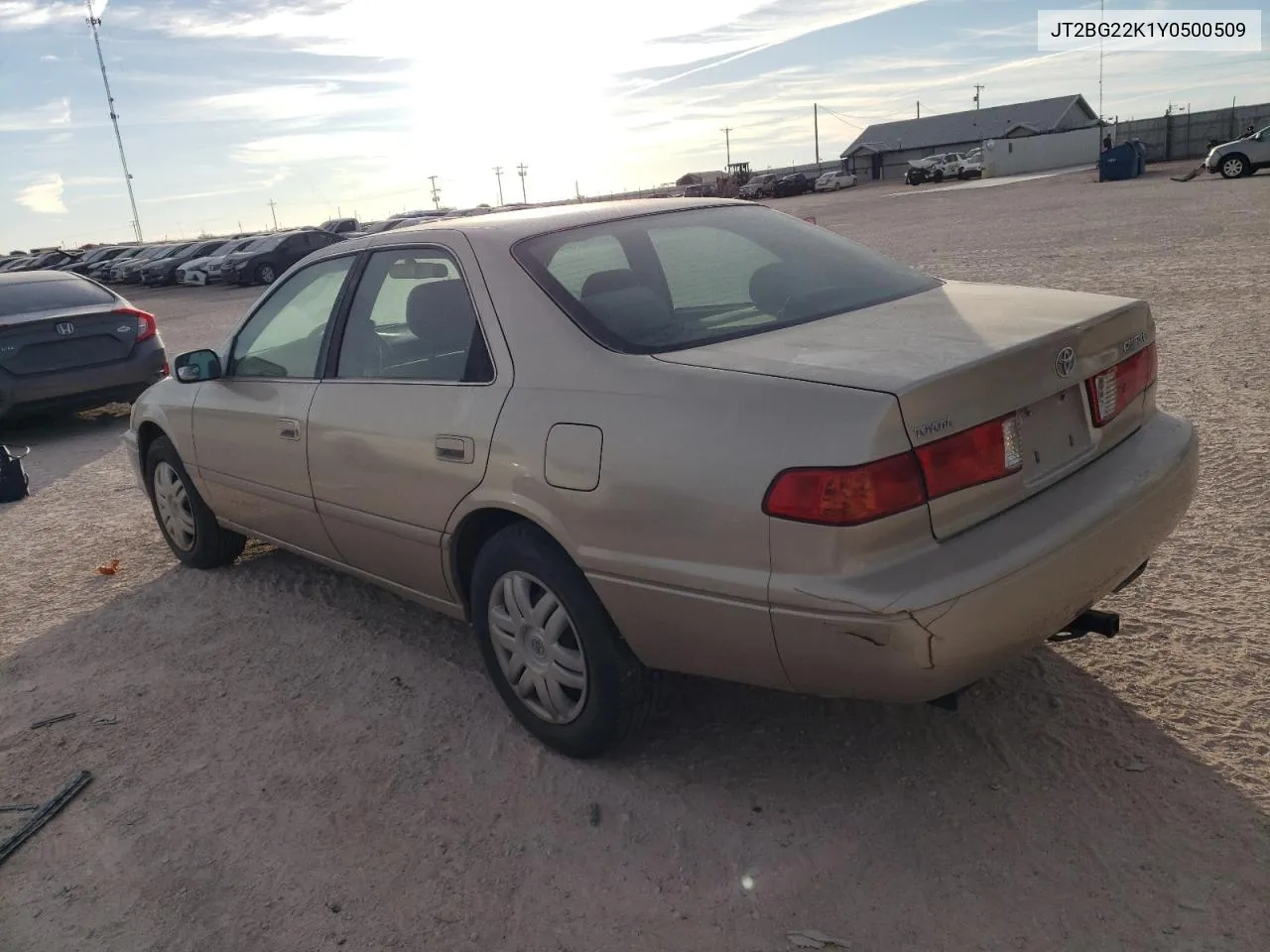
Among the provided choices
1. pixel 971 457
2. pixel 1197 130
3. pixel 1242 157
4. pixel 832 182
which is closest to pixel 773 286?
pixel 971 457

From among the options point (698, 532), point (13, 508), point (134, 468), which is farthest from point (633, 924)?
point (13, 508)

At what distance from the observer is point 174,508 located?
526cm

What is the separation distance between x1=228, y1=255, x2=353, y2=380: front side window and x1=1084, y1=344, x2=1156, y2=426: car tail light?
2.66 meters

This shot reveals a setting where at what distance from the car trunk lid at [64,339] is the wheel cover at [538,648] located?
24.0ft

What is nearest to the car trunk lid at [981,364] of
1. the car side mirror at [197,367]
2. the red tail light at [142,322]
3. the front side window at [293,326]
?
the front side window at [293,326]

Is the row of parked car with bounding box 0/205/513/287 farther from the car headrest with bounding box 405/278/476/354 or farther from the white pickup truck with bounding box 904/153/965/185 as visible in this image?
the white pickup truck with bounding box 904/153/965/185

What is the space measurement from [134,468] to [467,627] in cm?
245

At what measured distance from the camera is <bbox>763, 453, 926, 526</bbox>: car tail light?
2283 mm

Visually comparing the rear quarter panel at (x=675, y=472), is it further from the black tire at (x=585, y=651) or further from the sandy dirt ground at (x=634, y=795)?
the sandy dirt ground at (x=634, y=795)

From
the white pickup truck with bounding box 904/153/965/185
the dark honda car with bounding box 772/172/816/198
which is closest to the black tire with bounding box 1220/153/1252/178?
the white pickup truck with bounding box 904/153/965/185

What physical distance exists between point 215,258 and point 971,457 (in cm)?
3342

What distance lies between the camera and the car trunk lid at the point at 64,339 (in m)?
8.67

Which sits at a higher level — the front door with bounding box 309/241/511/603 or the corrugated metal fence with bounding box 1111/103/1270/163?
the corrugated metal fence with bounding box 1111/103/1270/163

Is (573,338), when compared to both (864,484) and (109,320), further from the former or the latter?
(109,320)
